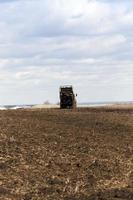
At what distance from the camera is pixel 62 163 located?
15.2m

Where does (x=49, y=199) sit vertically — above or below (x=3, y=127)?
below

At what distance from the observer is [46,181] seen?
13.4m

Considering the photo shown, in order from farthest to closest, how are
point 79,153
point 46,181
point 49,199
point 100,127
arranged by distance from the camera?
point 100,127 < point 79,153 < point 46,181 < point 49,199

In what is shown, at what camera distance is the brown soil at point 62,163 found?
1255 centimetres

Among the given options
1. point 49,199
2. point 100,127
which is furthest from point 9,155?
point 100,127

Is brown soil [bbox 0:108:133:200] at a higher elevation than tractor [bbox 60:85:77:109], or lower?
lower

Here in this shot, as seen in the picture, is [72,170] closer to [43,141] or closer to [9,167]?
[9,167]

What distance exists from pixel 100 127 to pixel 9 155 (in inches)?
389

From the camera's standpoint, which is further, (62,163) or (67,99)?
(67,99)

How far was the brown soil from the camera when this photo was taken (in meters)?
12.6

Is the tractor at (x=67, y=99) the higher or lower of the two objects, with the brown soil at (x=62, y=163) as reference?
higher

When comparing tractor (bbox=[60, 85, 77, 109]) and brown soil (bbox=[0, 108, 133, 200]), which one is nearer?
brown soil (bbox=[0, 108, 133, 200])

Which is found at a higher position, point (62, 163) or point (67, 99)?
point (67, 99)

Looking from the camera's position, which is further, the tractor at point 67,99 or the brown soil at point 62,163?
the tractor at point 67,99
